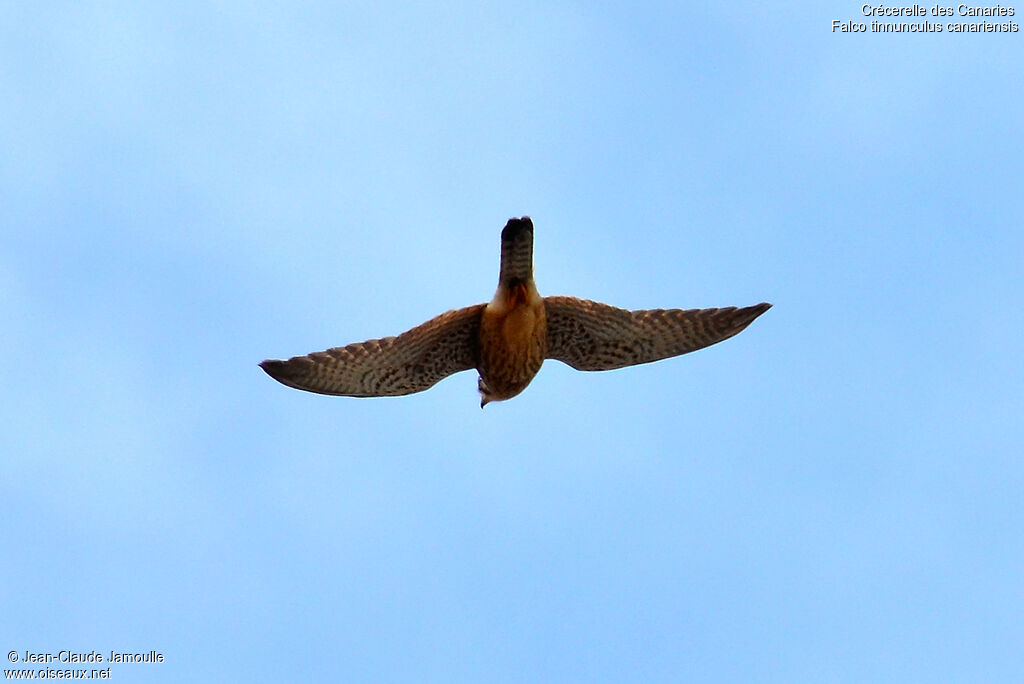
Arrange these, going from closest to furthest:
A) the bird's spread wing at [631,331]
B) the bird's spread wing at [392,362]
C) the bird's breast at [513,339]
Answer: the bird's breast at [513,339] < the bird's spread wing at [392,362] < the bird's spread wing at [631,331]

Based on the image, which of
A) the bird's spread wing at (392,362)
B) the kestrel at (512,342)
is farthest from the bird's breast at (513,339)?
the bird's spread wing at (392,362)

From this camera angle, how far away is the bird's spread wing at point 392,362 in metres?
14.4

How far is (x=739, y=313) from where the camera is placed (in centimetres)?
1505

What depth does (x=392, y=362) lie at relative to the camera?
14695mm

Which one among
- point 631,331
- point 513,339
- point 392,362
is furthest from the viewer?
point 631,331

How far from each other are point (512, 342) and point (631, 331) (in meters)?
1.47

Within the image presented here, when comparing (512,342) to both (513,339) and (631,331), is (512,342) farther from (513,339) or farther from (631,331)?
(631,331)

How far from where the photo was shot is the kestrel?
1425 cm

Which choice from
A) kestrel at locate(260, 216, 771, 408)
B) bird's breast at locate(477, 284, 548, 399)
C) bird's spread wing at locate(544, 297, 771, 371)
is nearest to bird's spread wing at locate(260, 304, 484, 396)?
kestrel at locate(260, 216, 771, 408)

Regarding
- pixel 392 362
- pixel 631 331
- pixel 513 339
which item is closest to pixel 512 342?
pixel 513 339

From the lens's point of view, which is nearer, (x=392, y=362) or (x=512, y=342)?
(x=512, y=342)

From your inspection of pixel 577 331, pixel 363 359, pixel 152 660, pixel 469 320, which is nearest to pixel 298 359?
pixel 363 359

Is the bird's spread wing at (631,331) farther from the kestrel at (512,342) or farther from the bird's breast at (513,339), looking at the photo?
the bird's breast at (513,339)

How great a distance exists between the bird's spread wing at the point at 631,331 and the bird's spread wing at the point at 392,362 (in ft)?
3.21
